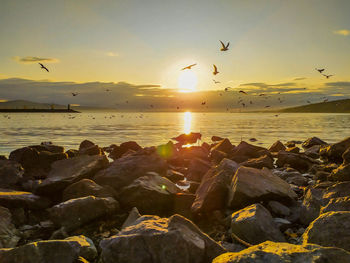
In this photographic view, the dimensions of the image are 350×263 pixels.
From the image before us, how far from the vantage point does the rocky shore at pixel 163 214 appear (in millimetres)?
4375

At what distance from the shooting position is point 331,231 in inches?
177

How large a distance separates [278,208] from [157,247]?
407 cm

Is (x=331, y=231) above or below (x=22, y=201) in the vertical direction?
above

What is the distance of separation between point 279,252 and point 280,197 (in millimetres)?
4411

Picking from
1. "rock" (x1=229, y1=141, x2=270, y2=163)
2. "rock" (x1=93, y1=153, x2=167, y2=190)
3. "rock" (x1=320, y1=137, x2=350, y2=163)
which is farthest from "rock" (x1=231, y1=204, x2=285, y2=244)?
"rock" (x1=320, y1=137, x2=350, y2=163)

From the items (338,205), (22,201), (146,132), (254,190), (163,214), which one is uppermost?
(338,205)

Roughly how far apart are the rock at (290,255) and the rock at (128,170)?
6.37m

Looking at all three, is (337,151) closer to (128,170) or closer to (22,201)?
(128,170)

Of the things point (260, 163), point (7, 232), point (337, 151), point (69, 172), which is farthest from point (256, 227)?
point (337, 151)

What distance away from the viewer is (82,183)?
839 centimetres

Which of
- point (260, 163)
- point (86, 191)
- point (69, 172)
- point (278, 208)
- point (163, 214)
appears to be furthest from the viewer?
point (260, 163)

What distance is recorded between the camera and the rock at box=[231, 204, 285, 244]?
568cm

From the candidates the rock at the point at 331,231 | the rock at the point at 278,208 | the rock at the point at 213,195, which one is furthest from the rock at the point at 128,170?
the rock at the point at 331,231

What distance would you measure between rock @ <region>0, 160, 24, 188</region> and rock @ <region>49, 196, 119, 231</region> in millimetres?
4023
